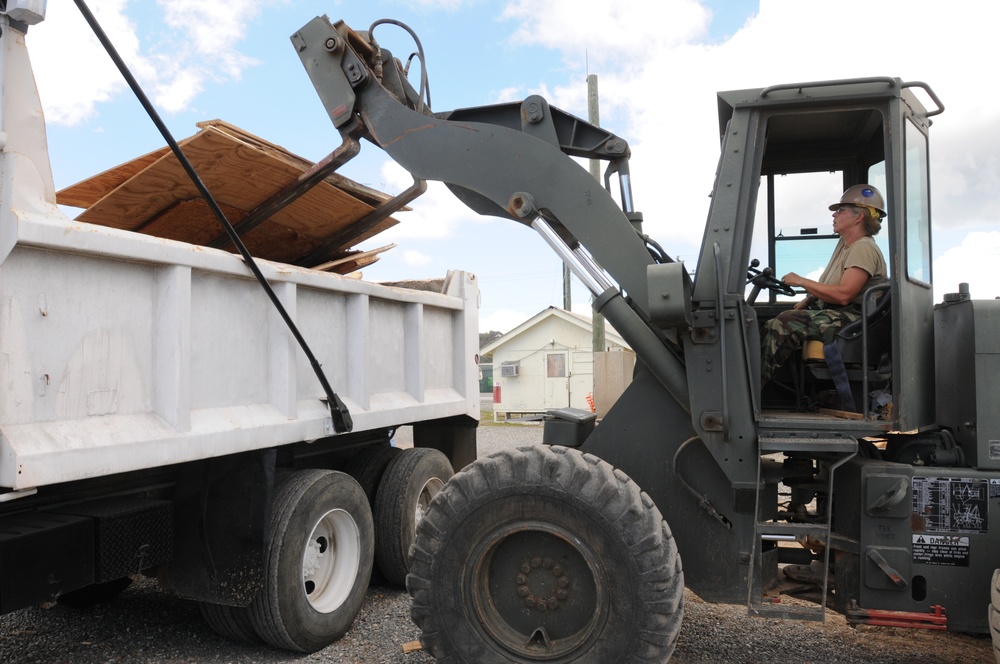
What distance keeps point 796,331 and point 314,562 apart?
284cm

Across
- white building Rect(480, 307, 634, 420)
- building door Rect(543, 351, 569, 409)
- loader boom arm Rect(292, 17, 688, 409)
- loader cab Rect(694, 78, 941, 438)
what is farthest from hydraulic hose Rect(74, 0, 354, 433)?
building door Rect(543, 351, 569, 409)

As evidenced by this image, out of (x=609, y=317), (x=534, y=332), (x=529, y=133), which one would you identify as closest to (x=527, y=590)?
(x=609, y=317)

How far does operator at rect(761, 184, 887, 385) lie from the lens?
12.1ft

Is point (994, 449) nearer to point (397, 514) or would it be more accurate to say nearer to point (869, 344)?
point (869, 344)

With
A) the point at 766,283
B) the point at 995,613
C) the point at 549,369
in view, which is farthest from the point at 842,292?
the point at 549,369

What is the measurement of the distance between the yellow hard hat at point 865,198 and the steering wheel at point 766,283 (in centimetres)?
55

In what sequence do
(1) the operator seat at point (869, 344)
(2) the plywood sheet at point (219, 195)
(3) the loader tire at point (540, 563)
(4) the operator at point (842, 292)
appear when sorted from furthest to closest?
1. (2) the plywood sheet at point (219, 195)
2. (4) the operator at point (842, 292)
3. (1) the operator seat at point (869, 344)
4. (3) the loader tire at point (540, 563)

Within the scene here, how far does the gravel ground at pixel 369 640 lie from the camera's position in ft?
13.4

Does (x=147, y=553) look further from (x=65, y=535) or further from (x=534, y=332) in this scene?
(x=534, y=332)

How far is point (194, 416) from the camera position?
11.3 feet

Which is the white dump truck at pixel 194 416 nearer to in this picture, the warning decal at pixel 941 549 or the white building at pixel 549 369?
the warning decal at pixel 941 549

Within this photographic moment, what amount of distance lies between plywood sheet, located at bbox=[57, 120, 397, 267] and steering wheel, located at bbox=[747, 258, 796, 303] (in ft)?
8.63

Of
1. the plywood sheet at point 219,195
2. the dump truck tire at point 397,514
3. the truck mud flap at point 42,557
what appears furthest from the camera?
the dump truck tire at point 397,514

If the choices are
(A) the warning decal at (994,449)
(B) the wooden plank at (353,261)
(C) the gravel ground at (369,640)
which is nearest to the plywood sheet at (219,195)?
(B) the wooden plank at (353,261)
